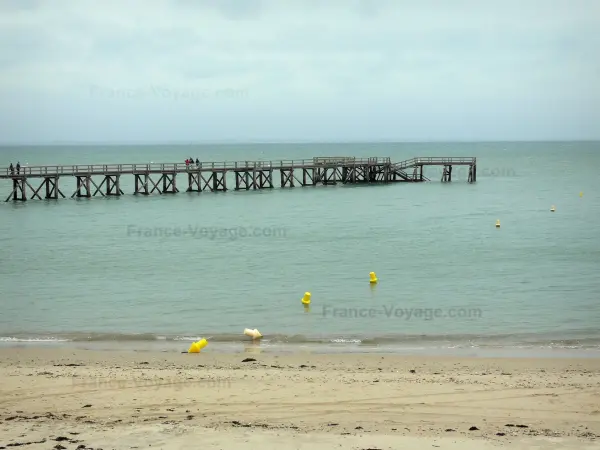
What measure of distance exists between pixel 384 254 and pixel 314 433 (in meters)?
25.3

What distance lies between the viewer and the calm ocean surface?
2038 centimetres

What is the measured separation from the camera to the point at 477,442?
10.5 m

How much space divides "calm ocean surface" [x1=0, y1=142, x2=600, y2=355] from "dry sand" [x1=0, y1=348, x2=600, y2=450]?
247 centimetres

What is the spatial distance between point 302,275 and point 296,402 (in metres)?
17.1

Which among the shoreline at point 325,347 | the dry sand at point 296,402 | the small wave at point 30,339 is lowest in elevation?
the small wave at point 30,339

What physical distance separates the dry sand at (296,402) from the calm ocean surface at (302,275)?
247 centimetres

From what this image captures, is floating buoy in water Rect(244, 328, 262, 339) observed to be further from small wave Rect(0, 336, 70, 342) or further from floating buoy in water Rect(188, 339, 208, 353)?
small wave Rect(0, 336, 70, 342)

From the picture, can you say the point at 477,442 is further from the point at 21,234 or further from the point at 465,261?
the point at 21,234

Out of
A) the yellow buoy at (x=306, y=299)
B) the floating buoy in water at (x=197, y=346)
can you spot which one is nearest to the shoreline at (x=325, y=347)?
the floating buoy in water at (x=197, y=346)

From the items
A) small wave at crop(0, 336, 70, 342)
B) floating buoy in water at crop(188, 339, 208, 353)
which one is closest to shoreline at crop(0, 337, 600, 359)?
small wave at crop(0, 336, 70, 342)

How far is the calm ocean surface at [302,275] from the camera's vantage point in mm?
20375

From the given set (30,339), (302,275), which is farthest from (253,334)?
(302,275)

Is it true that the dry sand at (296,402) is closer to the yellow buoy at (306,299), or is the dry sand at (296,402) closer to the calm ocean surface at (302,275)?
the calm ocean surface at (302,275)

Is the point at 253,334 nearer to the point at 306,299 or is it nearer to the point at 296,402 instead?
the point at 306,299
